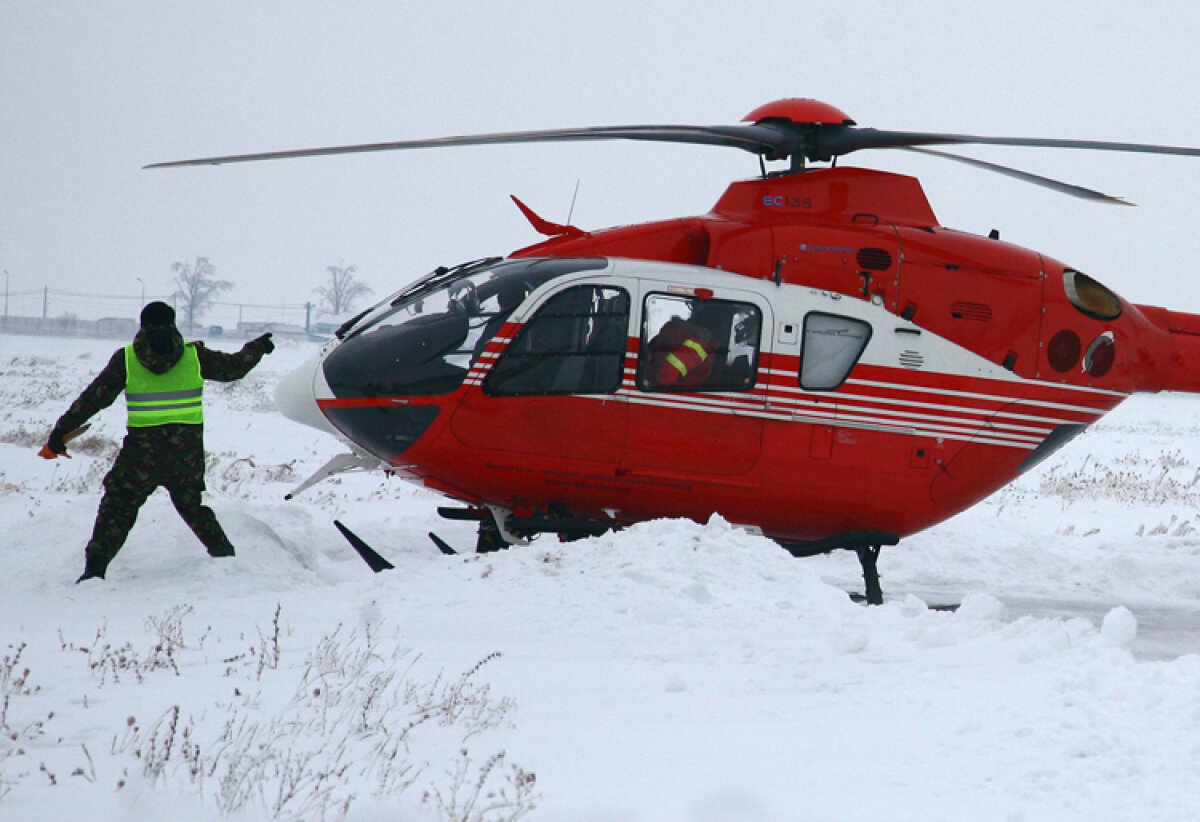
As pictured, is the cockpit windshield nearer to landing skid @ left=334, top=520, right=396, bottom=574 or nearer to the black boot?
landing skid @ left=334, top=520, right=396, bottom=574

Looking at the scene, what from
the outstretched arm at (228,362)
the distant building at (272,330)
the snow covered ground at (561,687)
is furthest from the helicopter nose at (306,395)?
the distant building at (272,330)

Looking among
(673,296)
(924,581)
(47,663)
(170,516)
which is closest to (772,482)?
(673,296)

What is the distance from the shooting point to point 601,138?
24.6 feet

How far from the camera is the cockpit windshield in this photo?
7.51m

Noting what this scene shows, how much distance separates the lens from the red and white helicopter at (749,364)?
757 cm

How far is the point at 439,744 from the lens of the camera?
12.0ft

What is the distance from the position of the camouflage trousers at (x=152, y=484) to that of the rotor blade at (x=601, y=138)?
1881mm

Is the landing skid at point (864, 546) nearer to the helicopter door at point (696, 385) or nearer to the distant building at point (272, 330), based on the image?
the helicopter door at point (696, 385)

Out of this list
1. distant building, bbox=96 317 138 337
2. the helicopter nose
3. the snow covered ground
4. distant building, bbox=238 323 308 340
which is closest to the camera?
the snow covered ground

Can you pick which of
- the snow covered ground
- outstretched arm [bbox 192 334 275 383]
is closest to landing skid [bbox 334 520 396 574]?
the snow covered ground

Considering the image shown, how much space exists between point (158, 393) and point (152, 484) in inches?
24.4

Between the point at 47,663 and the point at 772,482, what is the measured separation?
5075mm

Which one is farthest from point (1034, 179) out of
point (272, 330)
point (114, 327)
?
point (114, 327)

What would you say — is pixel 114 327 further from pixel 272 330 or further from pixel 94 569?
pixel 94 569
